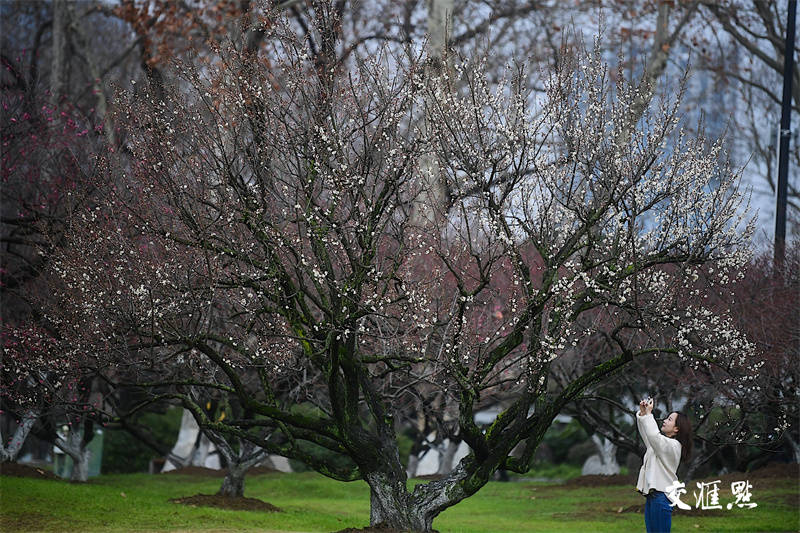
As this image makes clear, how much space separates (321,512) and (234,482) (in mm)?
1505

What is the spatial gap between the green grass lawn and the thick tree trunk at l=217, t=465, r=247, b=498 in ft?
2.98

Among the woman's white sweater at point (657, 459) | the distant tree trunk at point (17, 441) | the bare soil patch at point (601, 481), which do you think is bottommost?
the bare soil patch at point (601, 481)

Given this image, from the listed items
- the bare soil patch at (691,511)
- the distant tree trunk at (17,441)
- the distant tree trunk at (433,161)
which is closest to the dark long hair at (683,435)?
the distant tree trunk at (433,161)

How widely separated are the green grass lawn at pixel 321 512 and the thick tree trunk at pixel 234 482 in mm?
908

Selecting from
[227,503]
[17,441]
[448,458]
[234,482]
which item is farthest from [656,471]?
[448,458]

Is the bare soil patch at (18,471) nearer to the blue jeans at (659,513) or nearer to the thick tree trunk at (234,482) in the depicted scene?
the thick tree trunk at (234,482)

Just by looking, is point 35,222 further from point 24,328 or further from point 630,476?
point 630,476

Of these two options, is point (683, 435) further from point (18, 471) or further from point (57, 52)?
point (57, 52)

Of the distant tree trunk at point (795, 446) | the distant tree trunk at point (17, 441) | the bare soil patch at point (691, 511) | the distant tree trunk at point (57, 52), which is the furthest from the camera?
the distant tree trunk at point (57, 52)

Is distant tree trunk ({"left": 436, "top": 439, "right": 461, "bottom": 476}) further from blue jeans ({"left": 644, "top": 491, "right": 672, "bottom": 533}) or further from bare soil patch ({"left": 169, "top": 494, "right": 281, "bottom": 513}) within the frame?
blue jeans ({"left": 644, "top": 491, "right": 672, "bottom": 533})

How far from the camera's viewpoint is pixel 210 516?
11.9m

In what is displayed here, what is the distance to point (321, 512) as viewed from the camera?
46.9 ft

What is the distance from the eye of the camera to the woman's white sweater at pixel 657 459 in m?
6.46

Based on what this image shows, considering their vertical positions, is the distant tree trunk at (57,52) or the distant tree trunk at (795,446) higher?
the distant tree trunk at (57,52)
